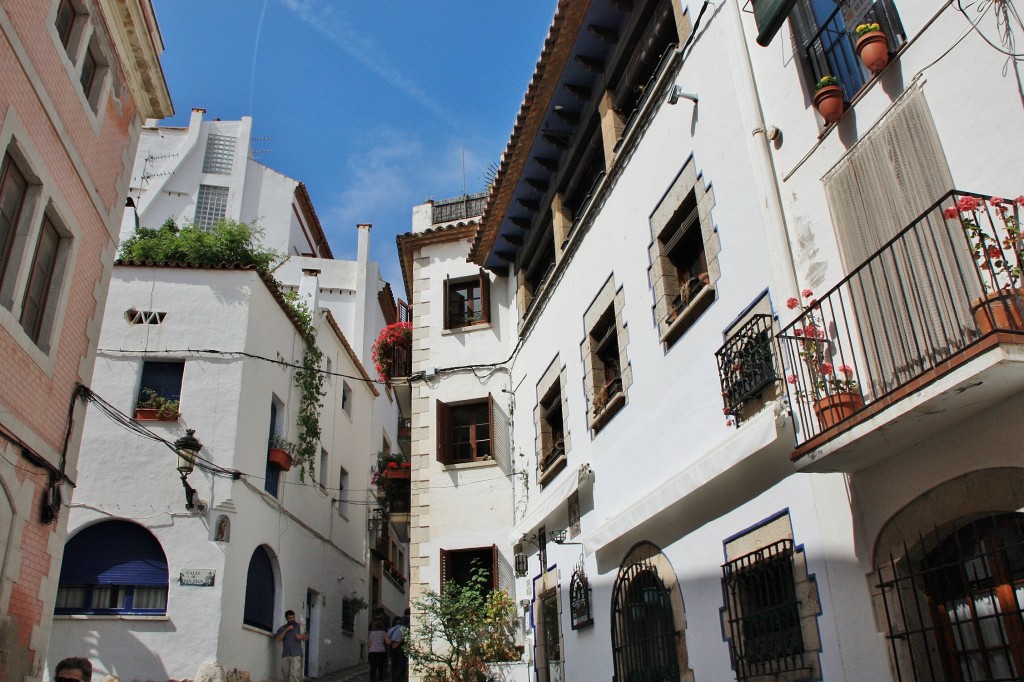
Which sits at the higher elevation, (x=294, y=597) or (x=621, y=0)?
(x=621, y=0)

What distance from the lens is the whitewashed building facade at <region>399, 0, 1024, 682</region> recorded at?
15.5 ft

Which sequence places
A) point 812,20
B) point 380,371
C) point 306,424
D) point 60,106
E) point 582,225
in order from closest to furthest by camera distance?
point 812,20, point 60,106, point 582,225, point 306,424, point 380,371

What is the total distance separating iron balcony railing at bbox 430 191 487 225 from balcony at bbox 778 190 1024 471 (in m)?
12.5

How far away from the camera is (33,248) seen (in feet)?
26.4

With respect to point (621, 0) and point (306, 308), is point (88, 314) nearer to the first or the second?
point (621, 0)

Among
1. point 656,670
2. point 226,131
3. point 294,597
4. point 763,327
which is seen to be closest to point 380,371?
point 294,597

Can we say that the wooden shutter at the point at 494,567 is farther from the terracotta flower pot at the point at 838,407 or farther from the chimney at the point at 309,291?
the terracotta flower pot at the point at 838,407

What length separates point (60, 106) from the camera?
8523 mm

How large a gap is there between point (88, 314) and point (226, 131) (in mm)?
22504

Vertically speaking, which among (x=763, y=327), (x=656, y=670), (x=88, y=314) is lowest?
(x=656, y=670)

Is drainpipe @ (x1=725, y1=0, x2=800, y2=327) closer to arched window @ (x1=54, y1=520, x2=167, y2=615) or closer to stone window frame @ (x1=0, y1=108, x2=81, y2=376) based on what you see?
stone window frame @ (x1=0, y1=108, x2=81, y2=376)

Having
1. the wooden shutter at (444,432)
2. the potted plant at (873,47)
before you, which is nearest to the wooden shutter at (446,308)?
the wooden shutter at (444,432)

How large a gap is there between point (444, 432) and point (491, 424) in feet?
2.91

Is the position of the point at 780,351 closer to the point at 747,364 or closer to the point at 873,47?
the point at 747,364
